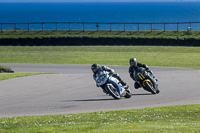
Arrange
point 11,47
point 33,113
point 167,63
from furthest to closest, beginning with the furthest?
point 11,47 → point 167,63 → point 33,113

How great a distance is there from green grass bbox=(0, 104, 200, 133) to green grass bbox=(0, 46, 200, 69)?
1594 cm

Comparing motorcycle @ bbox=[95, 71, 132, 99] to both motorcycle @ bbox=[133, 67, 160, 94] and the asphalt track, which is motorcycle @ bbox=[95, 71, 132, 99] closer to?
the asphalt track

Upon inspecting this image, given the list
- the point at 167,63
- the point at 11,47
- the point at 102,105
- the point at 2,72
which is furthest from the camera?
the point at 11,47

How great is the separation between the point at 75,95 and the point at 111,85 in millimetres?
1833

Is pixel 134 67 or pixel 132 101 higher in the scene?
Result: pixel 134 67

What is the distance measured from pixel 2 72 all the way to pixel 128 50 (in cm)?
1774

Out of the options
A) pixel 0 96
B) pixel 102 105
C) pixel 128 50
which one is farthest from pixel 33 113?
pixel 128 50

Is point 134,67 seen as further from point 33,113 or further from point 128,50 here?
point 128,50

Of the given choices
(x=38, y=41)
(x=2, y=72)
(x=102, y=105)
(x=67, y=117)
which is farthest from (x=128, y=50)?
(x=67, y=117)

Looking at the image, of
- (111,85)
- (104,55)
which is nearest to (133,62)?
(111,85)

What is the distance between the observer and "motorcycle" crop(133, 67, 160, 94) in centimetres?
1620

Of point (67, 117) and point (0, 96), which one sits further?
point (0, 96)

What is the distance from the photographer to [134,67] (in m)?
16.3

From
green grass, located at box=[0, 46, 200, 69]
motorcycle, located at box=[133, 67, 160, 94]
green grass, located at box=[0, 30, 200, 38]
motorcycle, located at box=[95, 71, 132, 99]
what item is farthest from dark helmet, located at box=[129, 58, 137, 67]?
green grass, located at box=[0, 30, 200, 38]
